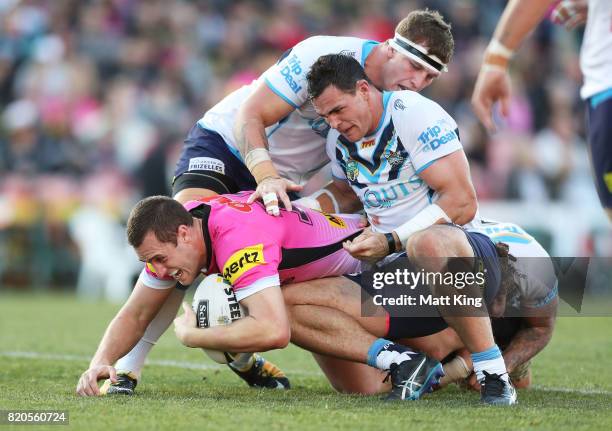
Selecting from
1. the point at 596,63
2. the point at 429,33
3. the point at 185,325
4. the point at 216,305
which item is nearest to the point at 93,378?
the point at 185,325

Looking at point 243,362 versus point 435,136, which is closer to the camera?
point 435,136

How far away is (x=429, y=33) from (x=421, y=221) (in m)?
1.32

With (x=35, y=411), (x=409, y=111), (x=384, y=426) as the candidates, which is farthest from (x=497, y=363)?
(x=35, y=411)

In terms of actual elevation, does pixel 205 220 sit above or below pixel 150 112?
below

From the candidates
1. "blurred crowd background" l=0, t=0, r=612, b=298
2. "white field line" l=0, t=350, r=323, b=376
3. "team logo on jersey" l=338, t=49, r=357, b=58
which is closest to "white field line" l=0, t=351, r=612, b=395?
"white field line" l=0, t=350, r=323, b=376

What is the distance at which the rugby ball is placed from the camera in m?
5.04

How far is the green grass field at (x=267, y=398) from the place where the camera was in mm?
4297

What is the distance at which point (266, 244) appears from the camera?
16.6 feet

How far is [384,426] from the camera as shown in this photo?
4.18 metres

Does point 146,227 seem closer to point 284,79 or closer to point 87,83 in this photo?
point 284,79

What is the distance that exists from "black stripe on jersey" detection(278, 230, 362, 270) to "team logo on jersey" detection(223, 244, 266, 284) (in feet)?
1.30

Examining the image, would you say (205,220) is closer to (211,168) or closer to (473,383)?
(211,168)

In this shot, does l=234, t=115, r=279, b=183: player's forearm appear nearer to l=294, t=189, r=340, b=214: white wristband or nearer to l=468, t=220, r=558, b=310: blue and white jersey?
l=294, t=189, r=340, b=214: white wristband

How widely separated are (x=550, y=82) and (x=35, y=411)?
12.5 metres
